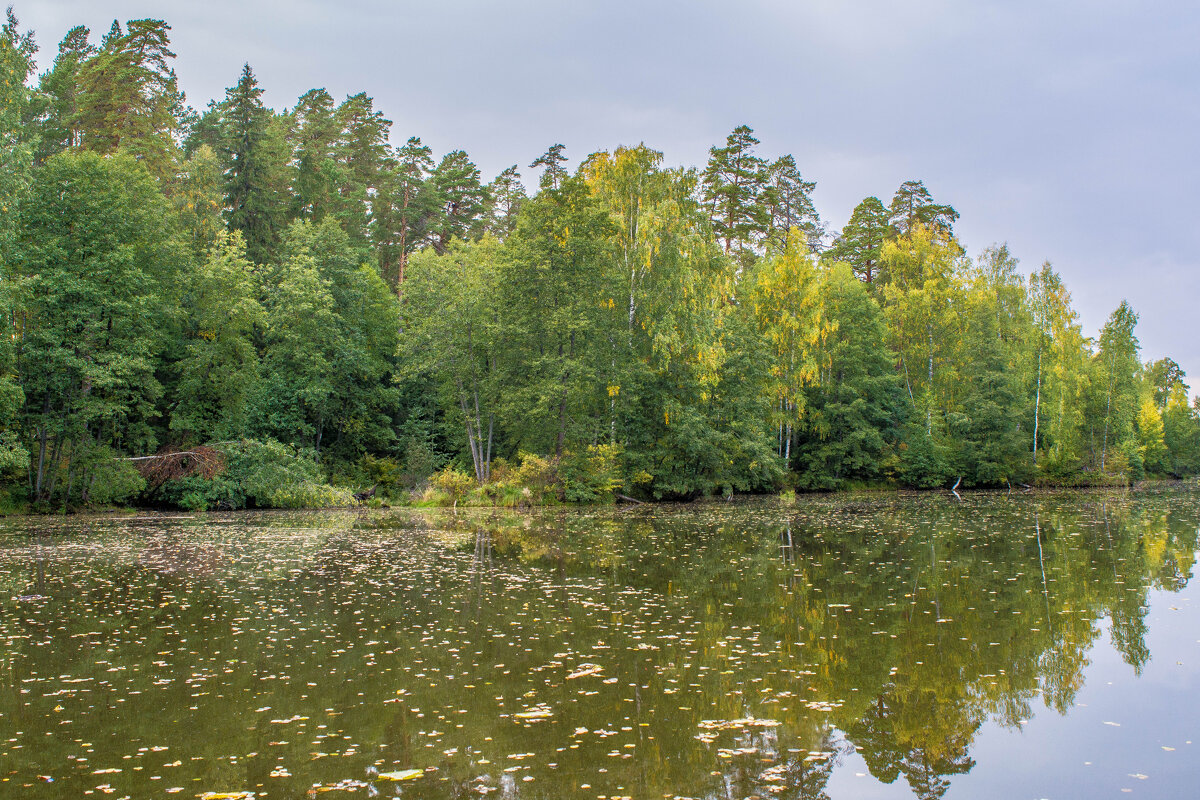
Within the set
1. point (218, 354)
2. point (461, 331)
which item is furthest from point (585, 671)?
point (218, 354)

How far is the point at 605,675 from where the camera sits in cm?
809

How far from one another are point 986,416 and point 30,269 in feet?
148

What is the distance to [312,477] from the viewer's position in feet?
111

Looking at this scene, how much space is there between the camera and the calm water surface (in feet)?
19.2

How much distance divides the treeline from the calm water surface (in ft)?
47.7

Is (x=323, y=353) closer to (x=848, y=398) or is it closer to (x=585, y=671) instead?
(x=848, y=398)

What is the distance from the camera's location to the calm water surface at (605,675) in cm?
584

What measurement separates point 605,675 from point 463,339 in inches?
1175

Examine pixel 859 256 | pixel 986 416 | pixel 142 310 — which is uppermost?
pixel 859 256

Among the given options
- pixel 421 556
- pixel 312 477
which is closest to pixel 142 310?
pixel 312 477

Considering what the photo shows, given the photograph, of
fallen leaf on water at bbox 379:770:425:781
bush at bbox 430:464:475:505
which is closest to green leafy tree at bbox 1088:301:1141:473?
bush at bbox 430:464:475:505

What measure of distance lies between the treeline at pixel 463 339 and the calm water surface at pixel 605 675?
14541mm

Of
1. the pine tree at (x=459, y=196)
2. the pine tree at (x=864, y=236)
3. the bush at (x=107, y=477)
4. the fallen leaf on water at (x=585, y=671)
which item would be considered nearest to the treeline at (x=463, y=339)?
the bush at (x=107, y=477)

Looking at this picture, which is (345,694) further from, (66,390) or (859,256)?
(859,256)
